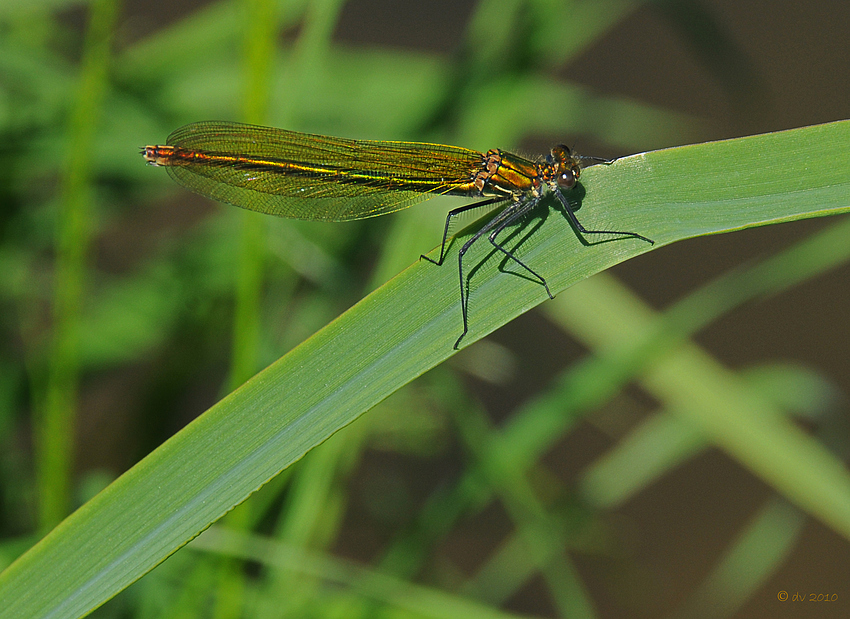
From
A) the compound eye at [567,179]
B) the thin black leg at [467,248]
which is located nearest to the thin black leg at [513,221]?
the thin black leg at [467,248]

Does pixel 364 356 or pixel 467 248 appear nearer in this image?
pixel 364 356

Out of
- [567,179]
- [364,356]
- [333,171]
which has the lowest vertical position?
[364,356]

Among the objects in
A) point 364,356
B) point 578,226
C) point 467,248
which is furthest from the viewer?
point 467,248

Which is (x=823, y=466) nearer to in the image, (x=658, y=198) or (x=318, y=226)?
(x=658, y=198)

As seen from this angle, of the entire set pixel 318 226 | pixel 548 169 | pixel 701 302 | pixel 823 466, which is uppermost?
pixel 318 226

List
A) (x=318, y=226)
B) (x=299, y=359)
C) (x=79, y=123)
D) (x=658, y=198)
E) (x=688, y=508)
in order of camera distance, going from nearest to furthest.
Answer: (x=299, y=359) → (x=658, y=198) → (x=79, y=123) → (x=318, y=226) → (x=688, y=508)

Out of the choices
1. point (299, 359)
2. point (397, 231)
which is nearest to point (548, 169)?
point (397, 231)

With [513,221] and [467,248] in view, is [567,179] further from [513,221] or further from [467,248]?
[467,248]

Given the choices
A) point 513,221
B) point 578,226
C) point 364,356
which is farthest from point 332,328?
point 513,221
